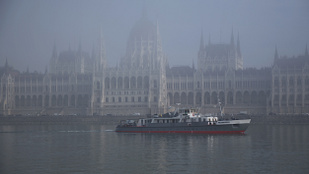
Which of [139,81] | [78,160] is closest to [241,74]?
[139,81]

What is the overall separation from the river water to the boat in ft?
33.9

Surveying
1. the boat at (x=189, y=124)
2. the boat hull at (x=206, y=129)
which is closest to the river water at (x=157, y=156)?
the boat hull at (x=206, y=129)

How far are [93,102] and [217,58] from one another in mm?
60606

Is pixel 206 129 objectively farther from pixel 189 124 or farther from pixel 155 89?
pixel 155 89

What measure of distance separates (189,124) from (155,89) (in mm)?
74657

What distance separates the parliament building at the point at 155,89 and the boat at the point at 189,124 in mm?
56448

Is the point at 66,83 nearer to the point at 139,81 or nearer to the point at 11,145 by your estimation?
the point at 139,81

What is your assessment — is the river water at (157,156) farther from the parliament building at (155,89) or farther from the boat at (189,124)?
the parliament building at (155,89)

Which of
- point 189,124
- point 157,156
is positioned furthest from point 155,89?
point 157,156

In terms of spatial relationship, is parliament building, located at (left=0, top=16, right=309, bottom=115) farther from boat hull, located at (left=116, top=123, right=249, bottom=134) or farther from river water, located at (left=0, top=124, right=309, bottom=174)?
river water, located at (left=0, top=124, right=309, bottom=174)

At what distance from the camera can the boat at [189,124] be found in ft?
259

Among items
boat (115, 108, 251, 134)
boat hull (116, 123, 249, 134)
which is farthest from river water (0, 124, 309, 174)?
boat (115, 108, 251, 134)

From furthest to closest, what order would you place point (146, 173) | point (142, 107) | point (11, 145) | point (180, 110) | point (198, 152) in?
point (142, 107) → point (180, 110) → point (11, 145) → point (198, 152) → point (146, 173)

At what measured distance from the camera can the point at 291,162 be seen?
45219 millimetres
